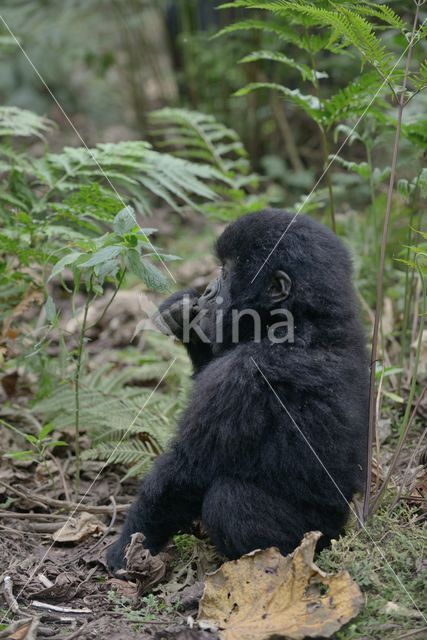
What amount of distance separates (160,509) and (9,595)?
0.64 meters

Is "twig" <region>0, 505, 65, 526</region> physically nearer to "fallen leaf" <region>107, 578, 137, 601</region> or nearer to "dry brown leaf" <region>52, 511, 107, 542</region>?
"dry brown leaf" <region>52, 511, 107, 542</region>

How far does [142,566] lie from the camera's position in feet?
9.25

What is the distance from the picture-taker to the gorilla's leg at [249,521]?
2723 millimetres

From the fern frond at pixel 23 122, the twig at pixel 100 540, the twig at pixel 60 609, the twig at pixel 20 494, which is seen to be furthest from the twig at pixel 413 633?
the fern frond at pixel 23 122

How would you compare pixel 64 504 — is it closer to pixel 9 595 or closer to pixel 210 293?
pixel 9 595

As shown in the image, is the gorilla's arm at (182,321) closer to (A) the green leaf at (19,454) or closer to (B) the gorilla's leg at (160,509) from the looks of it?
(B) the gorilla's leg at (160,509)

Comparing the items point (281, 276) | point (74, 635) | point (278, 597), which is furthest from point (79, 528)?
point (281, 276)

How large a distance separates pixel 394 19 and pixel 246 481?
72.4 inches

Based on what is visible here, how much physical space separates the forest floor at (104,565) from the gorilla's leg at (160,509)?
89mm

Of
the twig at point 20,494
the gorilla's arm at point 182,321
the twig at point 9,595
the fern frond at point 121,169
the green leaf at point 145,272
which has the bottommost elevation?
the twig at point 9,595

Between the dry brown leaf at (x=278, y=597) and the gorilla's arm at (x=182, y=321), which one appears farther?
the gorilla's arm at (x=182, y=321)

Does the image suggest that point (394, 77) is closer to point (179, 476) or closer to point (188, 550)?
point (179, 476)

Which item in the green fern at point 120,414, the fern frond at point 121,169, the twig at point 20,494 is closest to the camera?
the twig at point 20,494

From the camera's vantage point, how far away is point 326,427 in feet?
8.97
